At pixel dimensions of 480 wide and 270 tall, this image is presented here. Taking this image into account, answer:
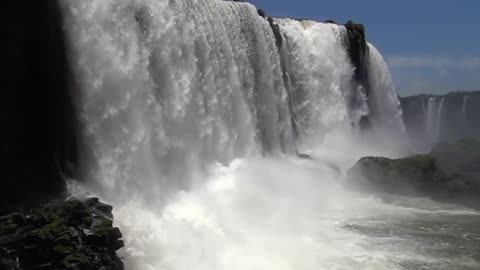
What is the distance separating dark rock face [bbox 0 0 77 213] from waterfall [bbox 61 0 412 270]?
0.43 metres

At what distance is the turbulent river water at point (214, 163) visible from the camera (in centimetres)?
1164

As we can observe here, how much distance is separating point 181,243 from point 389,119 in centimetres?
2283

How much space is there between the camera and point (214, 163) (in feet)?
53.8

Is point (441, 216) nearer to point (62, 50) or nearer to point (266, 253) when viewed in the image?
point (266, 253)

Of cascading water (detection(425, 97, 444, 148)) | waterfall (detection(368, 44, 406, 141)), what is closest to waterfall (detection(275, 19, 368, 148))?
waterfall (detection(368, 44, 406, 141))

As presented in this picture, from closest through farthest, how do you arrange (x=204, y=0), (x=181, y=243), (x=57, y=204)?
(x=57, y=204) → (x=181, y=243) → (x=204, y=0)

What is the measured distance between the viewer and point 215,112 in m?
16.8

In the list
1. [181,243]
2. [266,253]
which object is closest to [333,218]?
[266,253]

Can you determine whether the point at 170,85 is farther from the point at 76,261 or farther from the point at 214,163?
the point at 76,261

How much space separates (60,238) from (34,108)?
2892 mm

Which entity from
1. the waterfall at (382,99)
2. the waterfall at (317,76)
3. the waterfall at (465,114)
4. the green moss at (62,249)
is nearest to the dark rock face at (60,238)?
the green moss at (62,249)

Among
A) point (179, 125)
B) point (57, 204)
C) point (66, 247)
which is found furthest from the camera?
point (179, 125)

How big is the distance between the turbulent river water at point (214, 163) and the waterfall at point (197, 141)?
0.12 ft

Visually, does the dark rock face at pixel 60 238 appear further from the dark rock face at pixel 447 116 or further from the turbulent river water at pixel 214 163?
the dark rock face at pixel 447 116
